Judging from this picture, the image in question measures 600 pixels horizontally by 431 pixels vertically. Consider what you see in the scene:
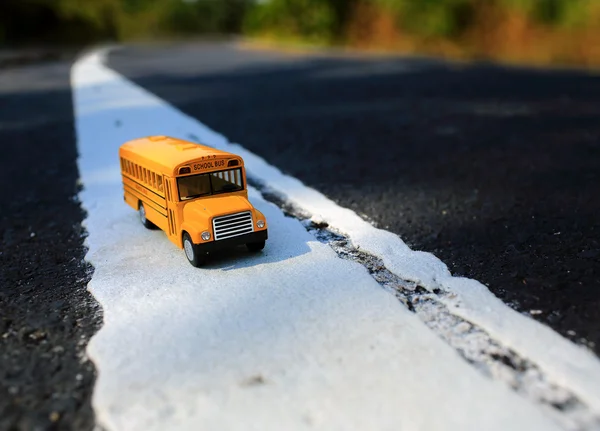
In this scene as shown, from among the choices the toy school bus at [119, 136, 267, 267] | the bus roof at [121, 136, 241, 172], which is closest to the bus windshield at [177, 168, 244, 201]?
the toy school bus at [119, 136, 267, 267]

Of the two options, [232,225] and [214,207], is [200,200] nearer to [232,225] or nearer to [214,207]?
[214,207]

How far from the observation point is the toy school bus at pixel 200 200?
13.5 feet

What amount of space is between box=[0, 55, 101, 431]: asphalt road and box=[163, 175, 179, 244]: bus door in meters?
0.65

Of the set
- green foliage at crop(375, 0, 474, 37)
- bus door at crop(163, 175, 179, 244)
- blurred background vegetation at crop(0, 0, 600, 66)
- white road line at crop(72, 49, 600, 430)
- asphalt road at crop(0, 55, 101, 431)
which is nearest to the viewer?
white road line at crop(72, 49, 600, 430)

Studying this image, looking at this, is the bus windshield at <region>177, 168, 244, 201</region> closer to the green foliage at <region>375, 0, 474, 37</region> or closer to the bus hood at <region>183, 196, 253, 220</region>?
the bus hood at <region>183, 196, 253, 220</region>

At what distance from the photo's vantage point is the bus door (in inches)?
169

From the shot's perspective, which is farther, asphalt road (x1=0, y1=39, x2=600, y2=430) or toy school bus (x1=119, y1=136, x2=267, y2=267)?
toy school bus (x1=119, y1=136, x2=267, y2=267)

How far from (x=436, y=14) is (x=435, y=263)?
2669 cm

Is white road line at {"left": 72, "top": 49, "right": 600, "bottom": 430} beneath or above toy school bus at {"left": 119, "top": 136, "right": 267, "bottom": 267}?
beneath

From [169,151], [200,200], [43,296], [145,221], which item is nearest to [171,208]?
[200,200]

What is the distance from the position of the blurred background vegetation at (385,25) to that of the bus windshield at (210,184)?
55.4 ft

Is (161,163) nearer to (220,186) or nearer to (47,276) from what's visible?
(220,186)

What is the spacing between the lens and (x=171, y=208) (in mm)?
4363

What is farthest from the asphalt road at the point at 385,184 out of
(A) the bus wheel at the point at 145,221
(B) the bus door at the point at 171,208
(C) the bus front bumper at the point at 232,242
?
(C) the bus front bumper at the point at 232,242
